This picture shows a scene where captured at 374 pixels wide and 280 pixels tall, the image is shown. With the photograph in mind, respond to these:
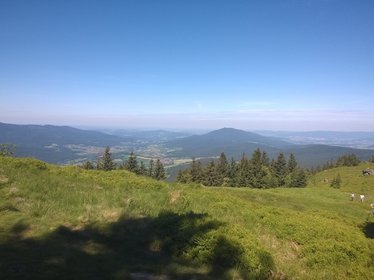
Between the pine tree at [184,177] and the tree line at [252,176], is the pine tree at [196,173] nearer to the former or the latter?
the tree line at [252,176]

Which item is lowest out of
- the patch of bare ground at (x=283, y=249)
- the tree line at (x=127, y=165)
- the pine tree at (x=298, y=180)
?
the pine tree at (x=298, y=180)

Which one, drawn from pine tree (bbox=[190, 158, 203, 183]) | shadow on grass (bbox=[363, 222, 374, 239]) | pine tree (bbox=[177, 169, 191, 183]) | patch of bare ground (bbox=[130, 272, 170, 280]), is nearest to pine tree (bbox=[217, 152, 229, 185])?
pine tree (bbox=[190, 158, 203, 183])

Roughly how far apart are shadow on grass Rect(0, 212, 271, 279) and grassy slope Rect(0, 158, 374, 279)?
0.03 meters

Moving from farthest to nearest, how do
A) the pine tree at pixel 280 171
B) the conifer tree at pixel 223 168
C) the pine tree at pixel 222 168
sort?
the conifer tree at pixel 223 168, the pine tree at pixel 222 168, the pine tree at pixel 280 171

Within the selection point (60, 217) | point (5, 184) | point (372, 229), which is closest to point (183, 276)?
point (60, 217)

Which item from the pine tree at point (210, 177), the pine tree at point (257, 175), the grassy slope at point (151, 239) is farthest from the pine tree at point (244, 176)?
the grassy slope at point (151, 239)

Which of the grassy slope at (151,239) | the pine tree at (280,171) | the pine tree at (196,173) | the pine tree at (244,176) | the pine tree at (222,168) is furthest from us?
the pine tree at (222,168)

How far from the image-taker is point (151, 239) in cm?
1152

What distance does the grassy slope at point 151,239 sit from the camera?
893 cm

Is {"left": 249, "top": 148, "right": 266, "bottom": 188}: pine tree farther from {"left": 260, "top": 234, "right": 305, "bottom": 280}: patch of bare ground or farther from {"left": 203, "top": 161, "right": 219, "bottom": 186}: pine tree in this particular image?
{"left": 260, "top": 234, "right": 305, "bottom": 280}: patch of bare ground

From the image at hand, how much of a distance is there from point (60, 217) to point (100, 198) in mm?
2996

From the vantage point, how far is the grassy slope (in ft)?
29.3

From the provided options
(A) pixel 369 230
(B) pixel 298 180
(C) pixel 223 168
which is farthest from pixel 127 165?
(A) pixel 369 230

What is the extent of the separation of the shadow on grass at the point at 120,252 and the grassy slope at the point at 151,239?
0.03m
